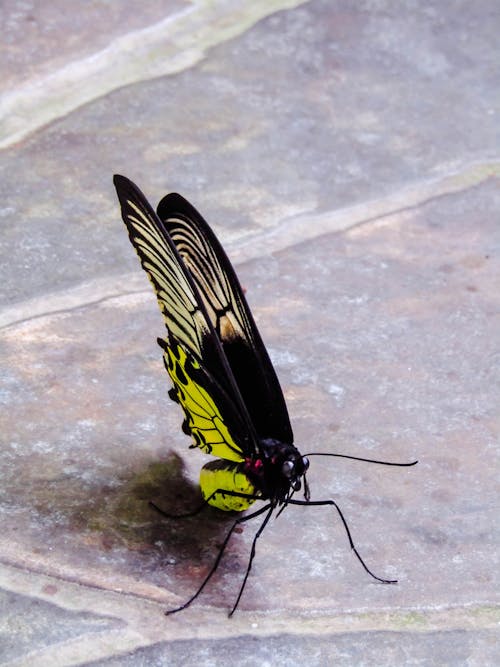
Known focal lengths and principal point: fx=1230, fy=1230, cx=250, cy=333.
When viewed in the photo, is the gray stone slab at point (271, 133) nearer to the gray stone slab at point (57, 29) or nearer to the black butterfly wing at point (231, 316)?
the gray stone slab at point (57, 29)

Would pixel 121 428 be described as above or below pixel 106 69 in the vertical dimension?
below

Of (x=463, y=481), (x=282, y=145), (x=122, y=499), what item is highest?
(x=282, y=145)

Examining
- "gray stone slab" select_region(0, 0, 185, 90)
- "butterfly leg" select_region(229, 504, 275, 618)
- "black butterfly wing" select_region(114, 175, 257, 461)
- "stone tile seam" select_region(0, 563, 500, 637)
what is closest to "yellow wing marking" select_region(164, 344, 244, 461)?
"black butterfly wing" select_region(114, 175, 257, 461)

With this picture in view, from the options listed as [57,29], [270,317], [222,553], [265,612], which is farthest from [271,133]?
[265,612]

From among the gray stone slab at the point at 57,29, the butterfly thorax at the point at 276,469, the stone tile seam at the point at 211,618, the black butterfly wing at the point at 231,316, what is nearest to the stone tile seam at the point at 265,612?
the stone tile seam at the point at 211,618

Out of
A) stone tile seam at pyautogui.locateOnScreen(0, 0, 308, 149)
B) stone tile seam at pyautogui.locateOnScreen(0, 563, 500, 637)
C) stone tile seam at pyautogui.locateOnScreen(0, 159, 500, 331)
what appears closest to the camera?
stone tile seam at pyautogui.locateOnScreen(0, 563, 500, 637)

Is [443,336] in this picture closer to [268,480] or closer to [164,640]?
[268,480]

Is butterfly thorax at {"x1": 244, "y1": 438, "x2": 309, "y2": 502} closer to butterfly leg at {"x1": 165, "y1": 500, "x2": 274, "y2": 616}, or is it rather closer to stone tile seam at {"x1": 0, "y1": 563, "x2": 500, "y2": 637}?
butterfly leg at {"x1": 165, "y1": 500, "x2": 274, "y2": 616}

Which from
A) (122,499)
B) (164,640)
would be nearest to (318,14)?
(122,499)
